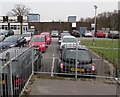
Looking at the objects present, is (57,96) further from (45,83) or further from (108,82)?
(108,82)

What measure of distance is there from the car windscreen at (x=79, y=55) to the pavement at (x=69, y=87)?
831mm

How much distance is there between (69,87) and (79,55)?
1542 millimetres

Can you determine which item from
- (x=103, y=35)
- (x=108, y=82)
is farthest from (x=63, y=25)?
(x=108, y=82)

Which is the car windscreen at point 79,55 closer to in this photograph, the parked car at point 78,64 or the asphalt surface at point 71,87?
the parked car at point 78,64

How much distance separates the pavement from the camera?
523 centimetres

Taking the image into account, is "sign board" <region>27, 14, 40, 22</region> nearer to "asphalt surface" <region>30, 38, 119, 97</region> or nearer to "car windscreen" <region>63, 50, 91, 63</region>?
"car windscreen" <region>63, 50, 91, 63</region>

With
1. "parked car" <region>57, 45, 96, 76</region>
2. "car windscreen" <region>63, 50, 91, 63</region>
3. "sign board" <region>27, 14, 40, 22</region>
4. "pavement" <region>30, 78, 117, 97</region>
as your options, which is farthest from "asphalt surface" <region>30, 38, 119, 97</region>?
"sign board" <region>27, 14, 40, 22</region>

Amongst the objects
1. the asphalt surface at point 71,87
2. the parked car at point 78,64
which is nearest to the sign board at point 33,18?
the parked car at point 78,64

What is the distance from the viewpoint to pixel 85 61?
21.9 ft

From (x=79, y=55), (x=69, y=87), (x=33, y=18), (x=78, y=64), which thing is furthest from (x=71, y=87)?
(x=33, y=18)

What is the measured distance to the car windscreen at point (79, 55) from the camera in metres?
6.67

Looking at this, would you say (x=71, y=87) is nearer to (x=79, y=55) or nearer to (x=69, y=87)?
(x=69, y=87)

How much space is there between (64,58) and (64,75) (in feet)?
2.07

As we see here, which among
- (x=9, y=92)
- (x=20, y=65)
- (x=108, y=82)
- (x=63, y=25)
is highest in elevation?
(x=63, y=25)
